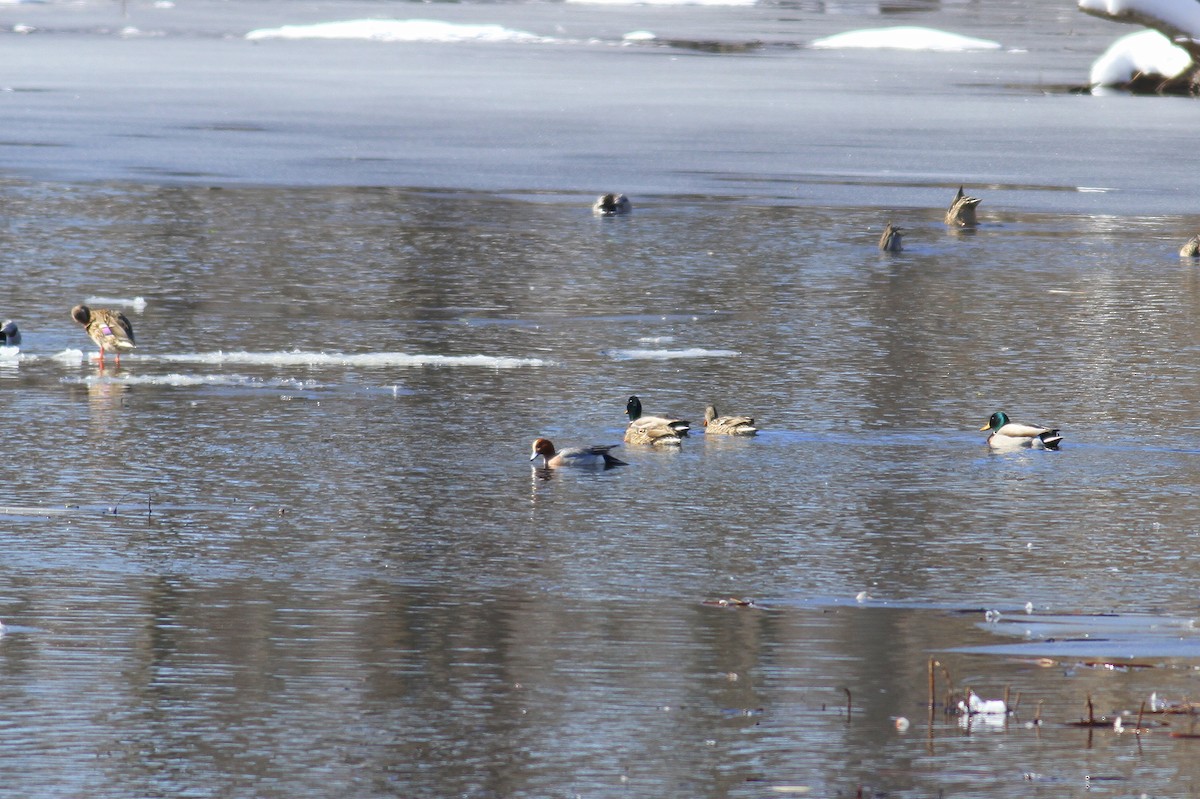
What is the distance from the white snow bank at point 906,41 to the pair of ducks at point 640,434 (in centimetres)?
4093

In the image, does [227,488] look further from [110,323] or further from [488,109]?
[488,109]

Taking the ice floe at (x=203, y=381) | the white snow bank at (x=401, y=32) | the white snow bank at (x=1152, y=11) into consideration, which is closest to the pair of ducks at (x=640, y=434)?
the ice floe at (x=203, y=381)

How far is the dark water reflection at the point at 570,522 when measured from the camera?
5.89 meters

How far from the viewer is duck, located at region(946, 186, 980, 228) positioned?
1994cm

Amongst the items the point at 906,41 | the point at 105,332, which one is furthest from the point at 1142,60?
the point at 105,332

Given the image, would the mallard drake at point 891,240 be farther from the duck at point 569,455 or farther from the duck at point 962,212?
the duck at point 569,455

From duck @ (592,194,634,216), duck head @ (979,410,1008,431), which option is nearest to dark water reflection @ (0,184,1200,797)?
duck head @ (979,410,1008,431)

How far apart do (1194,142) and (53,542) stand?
895 inches

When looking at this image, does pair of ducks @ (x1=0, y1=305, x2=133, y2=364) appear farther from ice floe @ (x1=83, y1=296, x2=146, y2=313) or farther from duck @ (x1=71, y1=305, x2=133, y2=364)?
ice floe @ (x1=83, y1=296, x2=146, y2=313)

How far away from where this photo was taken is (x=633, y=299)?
15750 mm

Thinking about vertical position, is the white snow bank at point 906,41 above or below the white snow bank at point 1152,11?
above

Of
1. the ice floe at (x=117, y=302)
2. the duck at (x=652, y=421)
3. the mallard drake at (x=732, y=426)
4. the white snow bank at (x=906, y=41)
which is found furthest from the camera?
the white snow bank at (x=906, y=41)

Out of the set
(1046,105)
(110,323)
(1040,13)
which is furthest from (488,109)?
(1040,13)

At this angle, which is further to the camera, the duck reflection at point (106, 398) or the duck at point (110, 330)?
the duck at point (110, 330)
